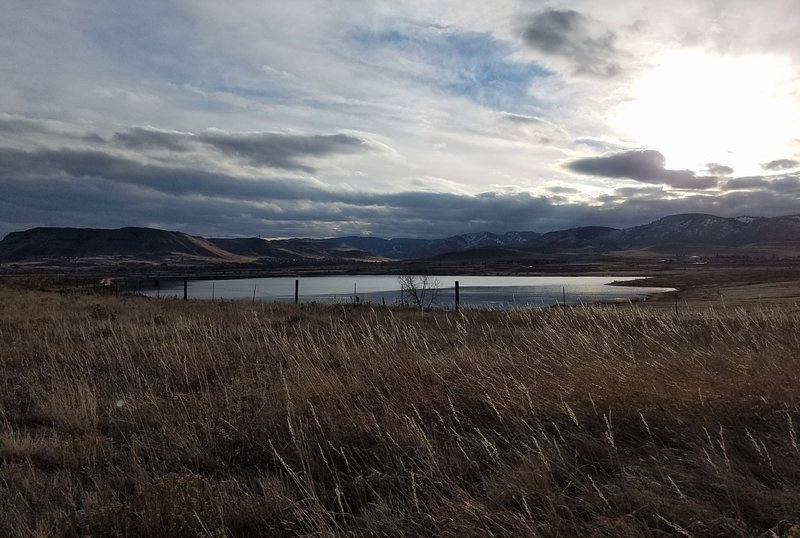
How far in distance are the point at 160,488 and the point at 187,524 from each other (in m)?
0.48

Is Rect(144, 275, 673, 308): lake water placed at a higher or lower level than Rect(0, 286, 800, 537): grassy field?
lower

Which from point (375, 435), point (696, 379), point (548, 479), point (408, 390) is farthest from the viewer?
point (408, 390)

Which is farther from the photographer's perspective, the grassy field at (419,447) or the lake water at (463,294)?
the lake water at (463,294)

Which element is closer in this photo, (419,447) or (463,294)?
(419,447)

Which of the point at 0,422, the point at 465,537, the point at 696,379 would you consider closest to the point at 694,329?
the point at 696,379

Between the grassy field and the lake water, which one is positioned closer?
the grassy field

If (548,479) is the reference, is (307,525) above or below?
below

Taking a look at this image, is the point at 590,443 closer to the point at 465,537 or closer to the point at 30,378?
the point at 465,537

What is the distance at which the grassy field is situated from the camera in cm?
363

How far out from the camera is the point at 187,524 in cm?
386

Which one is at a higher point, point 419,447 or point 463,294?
point 419,447

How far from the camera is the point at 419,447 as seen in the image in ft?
15.6

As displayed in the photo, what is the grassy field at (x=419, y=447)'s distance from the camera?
143 inches

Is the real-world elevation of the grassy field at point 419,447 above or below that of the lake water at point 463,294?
above
